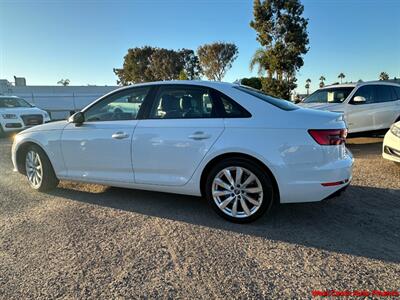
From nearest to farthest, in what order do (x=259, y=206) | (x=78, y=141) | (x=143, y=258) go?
(x=143, y=258), (x=259, y=206), (x=78, y=141)

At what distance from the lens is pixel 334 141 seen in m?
3.49

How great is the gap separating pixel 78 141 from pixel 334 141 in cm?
331

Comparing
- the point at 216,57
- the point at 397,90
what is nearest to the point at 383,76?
the point at 216,57

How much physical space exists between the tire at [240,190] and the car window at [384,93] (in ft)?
22.2

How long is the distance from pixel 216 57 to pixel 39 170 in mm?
46501

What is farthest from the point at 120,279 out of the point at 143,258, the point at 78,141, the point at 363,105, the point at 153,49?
the point at 153,49

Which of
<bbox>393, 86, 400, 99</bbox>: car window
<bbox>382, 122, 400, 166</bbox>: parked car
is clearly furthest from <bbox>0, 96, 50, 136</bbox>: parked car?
<bbox>393, 86, 400, 99</bbox>: car window

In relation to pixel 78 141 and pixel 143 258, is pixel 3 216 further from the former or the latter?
pixel 143 258

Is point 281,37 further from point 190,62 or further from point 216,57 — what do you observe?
point 190,62

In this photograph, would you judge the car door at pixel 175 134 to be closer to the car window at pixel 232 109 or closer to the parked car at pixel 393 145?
the car window at pixel 232 109

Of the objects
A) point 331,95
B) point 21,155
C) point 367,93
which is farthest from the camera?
point 331,95

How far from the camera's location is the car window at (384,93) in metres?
8.82

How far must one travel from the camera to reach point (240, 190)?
3727 millimetres

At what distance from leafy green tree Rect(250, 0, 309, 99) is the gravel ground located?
2336 cm
